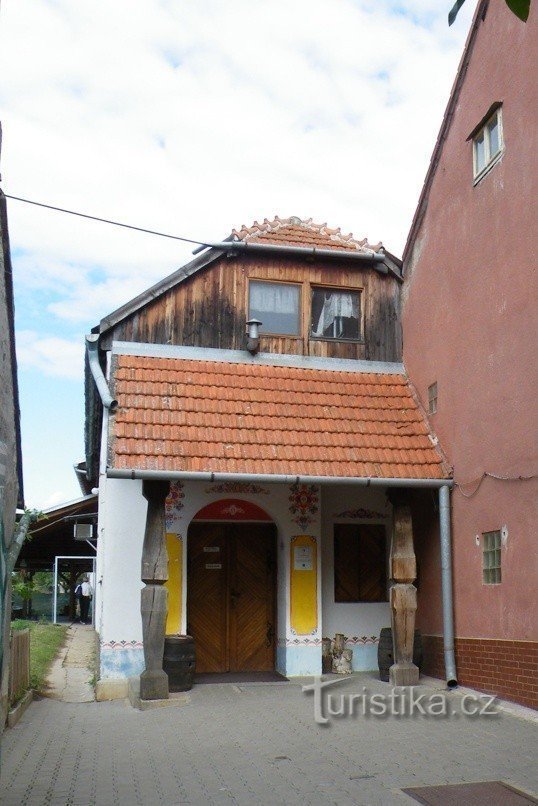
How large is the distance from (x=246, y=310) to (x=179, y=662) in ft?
17.7

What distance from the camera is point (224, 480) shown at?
1023 cm

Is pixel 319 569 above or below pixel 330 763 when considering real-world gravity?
above

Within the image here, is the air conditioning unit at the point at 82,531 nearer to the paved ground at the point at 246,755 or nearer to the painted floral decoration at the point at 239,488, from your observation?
the painted floral decoration at the point at 239,488

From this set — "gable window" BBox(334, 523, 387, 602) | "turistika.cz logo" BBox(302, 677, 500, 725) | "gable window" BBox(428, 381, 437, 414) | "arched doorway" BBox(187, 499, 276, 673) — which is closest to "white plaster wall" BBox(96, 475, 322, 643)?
"arched doorway" BBox(187, 499, 276, 673)

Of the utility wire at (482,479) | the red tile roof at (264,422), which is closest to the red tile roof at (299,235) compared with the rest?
the red tile roof at (264,422)

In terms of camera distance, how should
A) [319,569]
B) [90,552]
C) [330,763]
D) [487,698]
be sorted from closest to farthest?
1. [330,763]
2. [487,698]
3. [319,569]
4. [90,552]

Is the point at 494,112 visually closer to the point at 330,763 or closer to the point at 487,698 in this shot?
the point at 487,698

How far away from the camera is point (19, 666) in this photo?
9.80 metres

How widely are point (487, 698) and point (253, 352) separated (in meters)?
5.93

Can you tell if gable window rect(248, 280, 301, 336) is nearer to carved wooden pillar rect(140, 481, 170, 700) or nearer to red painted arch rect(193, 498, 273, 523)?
red painted arch rect(193, 498, 273, 523)

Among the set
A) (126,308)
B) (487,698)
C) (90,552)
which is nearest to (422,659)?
(487,698)

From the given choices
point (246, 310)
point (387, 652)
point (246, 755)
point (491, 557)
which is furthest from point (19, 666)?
point (246, 310)

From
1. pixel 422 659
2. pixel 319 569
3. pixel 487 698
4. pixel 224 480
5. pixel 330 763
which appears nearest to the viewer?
pixel 330 763

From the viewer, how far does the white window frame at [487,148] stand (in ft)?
33.7
